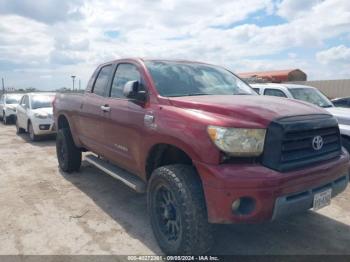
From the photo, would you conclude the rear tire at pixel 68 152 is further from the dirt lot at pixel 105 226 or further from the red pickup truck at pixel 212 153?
the red pickup truck at pixel 212 153

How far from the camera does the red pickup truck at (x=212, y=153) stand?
9.30 ft

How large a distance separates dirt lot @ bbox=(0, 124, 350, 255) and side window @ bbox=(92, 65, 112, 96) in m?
1.55

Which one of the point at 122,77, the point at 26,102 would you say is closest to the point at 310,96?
the point at 122,77

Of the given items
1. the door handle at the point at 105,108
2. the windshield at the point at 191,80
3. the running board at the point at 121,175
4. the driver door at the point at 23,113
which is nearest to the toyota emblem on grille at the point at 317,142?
the windshield at the point at 191,80

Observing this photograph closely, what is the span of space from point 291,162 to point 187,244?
1.13 metres

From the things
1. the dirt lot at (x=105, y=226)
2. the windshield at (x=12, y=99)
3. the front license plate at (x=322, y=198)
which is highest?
the front license plate at (x=322, y=198)

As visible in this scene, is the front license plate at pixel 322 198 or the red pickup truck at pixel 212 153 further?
the front license plate at pixel 322 198

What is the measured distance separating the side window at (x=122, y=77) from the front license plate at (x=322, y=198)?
237 cm

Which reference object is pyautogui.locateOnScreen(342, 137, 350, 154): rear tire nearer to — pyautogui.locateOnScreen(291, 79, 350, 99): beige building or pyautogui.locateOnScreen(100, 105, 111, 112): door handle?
pyautogui.locateOnScreen(100, 105, 111, 112): door handle

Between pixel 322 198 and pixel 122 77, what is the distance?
2.84 meters

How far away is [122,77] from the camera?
465 cm

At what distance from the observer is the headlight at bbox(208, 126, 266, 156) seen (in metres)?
2.84

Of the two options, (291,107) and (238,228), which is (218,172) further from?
(238,228)

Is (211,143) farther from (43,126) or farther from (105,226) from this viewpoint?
(43,126)
